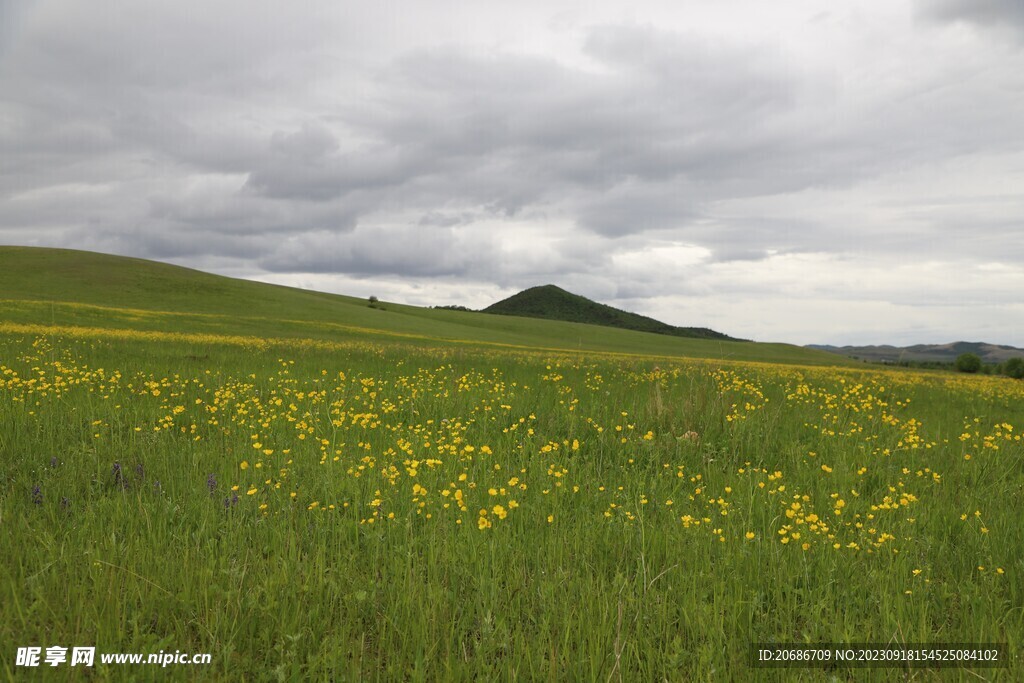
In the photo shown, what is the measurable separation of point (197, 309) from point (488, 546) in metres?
62.7

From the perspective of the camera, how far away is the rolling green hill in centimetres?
3841

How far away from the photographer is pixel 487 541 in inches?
156

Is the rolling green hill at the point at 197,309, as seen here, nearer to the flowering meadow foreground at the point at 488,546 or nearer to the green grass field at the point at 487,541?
the green grass field at the point at 487,541

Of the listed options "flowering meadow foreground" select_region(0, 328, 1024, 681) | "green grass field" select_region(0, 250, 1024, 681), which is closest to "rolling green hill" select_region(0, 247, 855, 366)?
"green grass field" select_region(0, 250, 1024, 681)

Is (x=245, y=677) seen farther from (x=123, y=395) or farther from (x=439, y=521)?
(x=123, y=395)

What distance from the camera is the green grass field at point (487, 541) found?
295cm

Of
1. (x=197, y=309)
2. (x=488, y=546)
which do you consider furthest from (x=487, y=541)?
(x=197, y=309)

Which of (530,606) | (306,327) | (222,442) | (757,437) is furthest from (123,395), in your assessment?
(306,327)

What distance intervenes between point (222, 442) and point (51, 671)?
381cm

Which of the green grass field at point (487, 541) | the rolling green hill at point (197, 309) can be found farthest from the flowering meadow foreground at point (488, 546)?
the rolling green hill at point (197, 309)

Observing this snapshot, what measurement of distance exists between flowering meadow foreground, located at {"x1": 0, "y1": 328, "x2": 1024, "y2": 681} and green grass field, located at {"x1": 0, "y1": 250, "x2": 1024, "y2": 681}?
3 centimetres

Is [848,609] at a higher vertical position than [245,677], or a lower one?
higher

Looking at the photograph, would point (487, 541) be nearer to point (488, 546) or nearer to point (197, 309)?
point (488, 546)

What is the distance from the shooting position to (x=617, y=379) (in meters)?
13.1
